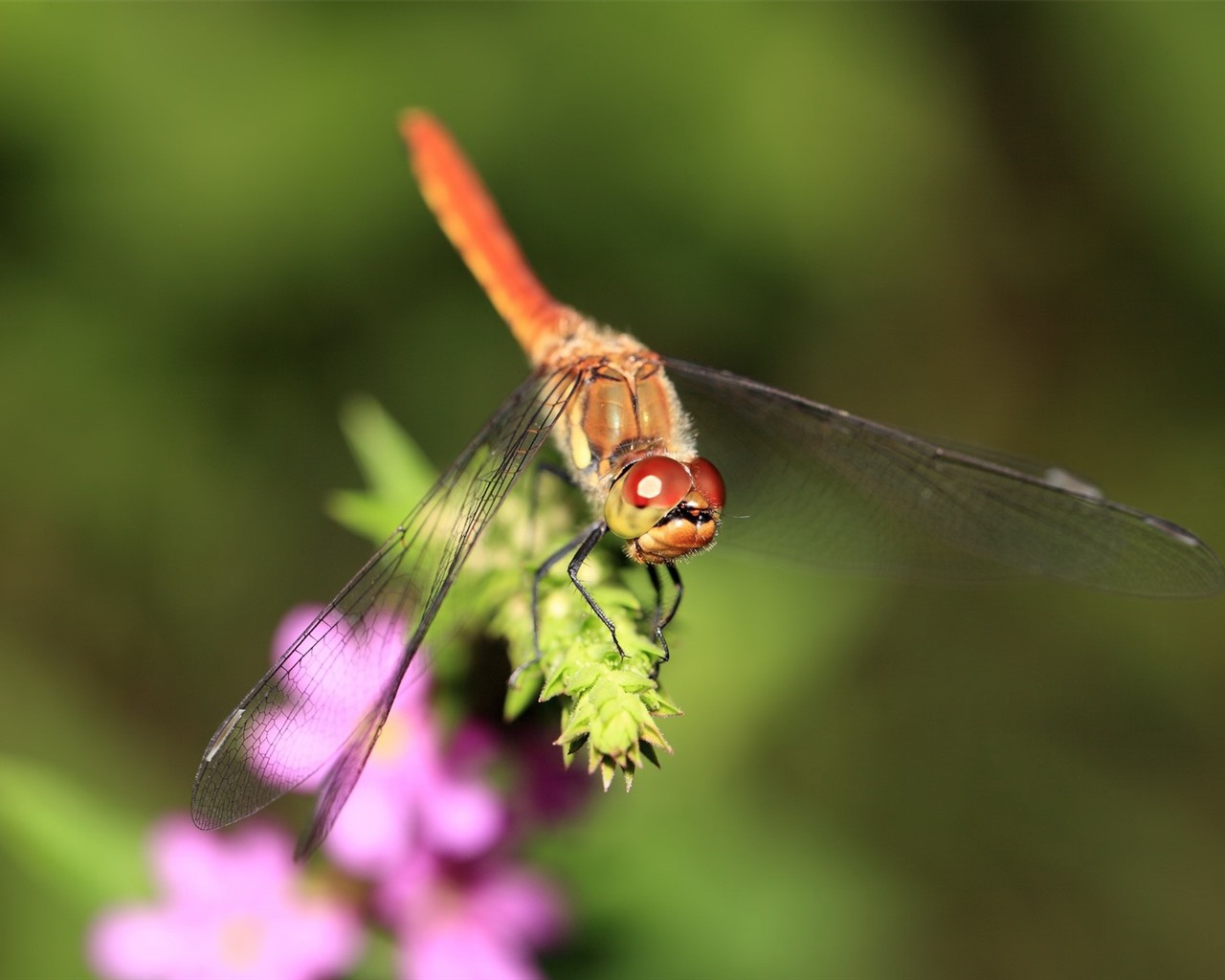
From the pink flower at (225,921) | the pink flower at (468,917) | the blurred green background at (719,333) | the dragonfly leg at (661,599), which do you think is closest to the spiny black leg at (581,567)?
the dragonfly leg at (661,599)

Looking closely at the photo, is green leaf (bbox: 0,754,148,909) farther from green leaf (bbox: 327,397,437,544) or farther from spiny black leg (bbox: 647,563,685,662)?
spiny black leg (bbox: 647,563,685,662)

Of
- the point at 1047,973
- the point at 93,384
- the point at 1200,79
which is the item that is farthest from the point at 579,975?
the point at 1200,79

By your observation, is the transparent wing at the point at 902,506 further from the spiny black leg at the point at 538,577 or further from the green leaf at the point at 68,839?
the green leaf at the point at 68,839

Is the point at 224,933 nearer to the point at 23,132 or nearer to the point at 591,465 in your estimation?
the point at 591,465

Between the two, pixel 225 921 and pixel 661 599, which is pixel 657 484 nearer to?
pixel 661 599

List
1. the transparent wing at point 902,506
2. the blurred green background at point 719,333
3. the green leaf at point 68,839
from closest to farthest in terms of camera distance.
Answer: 1. the green leaf at point 68,839
2. the transparent wing at point 902,506
3. the blurred green background at point 719,333

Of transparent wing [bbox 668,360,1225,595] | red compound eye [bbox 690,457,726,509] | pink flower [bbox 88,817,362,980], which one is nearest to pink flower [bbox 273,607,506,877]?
pink flower [bbox 88,817,362,980]
